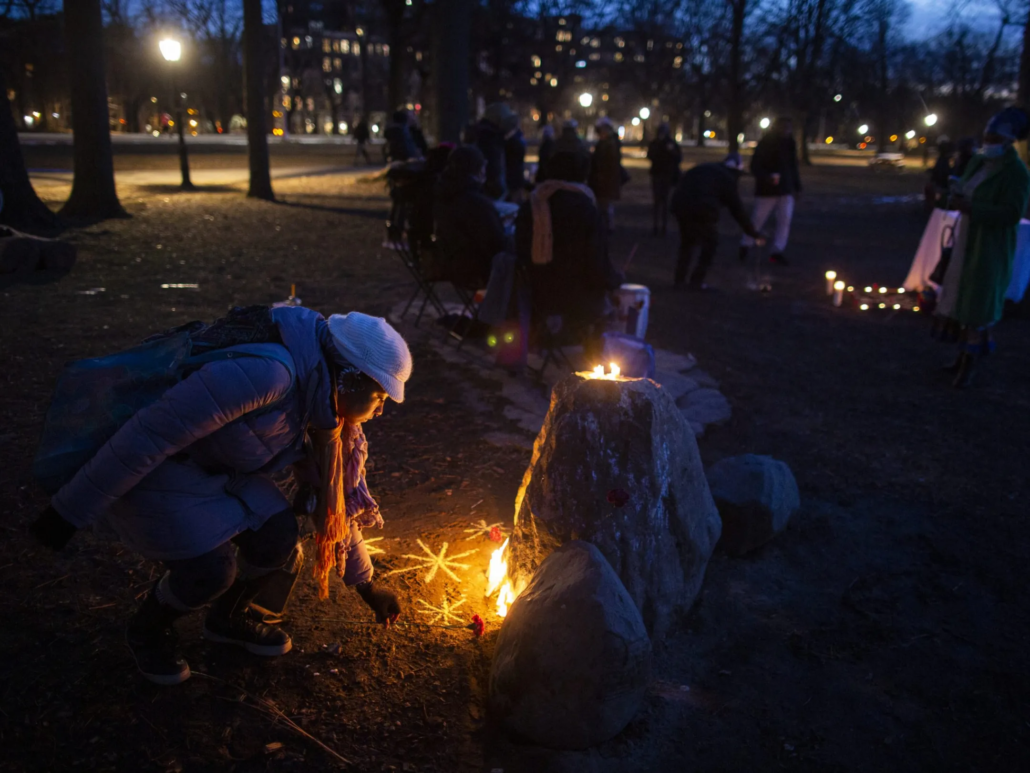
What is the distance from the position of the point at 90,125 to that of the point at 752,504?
13.4 meters

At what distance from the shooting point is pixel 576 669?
8.24 feet

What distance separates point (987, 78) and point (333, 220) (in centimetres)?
4111

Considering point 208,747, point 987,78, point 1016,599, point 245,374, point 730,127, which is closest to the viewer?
point 245,374

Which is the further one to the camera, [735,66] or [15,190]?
[735,66]

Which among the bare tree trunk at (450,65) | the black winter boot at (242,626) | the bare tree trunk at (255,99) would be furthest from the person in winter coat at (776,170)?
the bare tree trunk at (255,99)

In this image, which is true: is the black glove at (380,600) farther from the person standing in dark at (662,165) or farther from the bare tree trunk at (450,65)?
the bare tree trunk at (450,65)

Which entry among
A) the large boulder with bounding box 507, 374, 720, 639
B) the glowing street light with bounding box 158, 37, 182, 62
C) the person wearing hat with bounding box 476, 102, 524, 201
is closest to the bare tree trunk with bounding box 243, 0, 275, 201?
the glowing street light with bounding box 158, 37, 182, 62

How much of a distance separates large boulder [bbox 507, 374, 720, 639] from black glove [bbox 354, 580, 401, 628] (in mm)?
561

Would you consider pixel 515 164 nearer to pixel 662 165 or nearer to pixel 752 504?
pixel 662 165

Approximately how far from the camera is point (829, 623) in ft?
10.7

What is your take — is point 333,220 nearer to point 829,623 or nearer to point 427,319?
point 427,319

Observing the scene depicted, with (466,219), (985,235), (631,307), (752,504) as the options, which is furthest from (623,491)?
(985,235)

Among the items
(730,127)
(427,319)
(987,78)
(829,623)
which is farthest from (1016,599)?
(987,78)

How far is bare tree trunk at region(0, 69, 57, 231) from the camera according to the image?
11.5 metres
